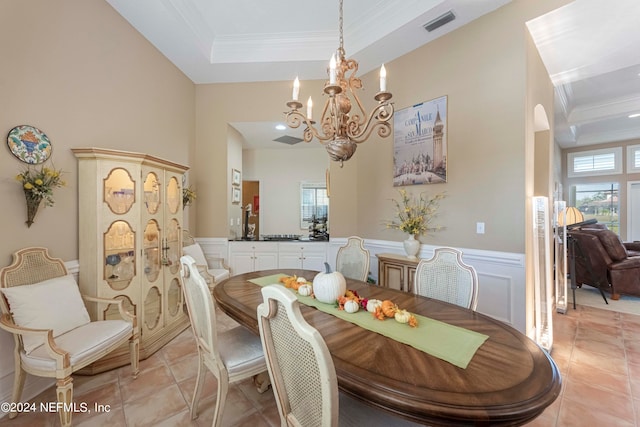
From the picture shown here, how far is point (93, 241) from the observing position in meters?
2.28

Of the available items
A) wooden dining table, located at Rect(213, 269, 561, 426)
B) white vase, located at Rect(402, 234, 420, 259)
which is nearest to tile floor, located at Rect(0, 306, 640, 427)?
wooden dining table, located at Rect(213, 269, 561, 426)

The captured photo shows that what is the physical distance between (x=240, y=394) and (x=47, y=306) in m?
1.48

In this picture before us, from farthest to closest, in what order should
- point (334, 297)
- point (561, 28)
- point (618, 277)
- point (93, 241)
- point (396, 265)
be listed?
point (618, 277) < point (396, 265) < point (561, 28) < point (93, 241) < point (334, 297)

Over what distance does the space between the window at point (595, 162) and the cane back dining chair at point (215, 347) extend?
29.8 ft

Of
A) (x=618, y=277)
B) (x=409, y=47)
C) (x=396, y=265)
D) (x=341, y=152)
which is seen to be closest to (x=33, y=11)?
(x=341, y=152)

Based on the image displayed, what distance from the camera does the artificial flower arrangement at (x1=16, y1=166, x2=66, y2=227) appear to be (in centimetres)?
192

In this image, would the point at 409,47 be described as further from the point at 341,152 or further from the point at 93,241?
the point at 93,241

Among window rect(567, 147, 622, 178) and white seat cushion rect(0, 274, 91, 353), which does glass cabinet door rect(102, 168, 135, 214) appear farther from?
window rect(567, 147, 622, 178)

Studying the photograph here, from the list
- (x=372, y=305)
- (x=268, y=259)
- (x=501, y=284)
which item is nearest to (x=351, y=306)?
(x=372, y=305)

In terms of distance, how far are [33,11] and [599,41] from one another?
5.24 metres

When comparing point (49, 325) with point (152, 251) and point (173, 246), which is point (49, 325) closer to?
point (152, 251)

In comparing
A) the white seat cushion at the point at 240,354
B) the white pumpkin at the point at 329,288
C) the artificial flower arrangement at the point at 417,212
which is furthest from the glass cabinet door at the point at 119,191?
the artificial flower arrangement at the point at 417,212

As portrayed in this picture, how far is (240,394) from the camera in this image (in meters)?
2.00

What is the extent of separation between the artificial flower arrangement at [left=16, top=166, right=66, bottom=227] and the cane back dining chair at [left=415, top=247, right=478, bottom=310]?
9.45 ft
